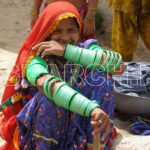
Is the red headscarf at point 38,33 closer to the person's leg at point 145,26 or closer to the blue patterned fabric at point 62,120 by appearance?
the blue patterned fabric at point 62,120

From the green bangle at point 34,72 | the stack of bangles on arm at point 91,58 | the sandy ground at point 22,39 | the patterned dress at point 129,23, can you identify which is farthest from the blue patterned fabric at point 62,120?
the patterned dress at point 129,23

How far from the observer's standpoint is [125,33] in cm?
352

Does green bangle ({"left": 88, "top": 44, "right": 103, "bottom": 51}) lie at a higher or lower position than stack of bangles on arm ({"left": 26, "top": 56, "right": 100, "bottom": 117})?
higher

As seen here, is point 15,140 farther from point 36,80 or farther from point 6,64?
point 6,64

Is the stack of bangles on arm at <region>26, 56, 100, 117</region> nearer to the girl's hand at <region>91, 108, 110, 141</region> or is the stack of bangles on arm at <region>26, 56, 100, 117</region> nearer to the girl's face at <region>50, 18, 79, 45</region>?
the girl's hand at <region>91, 108, 110, 141</region>

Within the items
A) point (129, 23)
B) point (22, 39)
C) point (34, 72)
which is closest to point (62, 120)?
point (34, 72)

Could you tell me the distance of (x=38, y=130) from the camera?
192 cm

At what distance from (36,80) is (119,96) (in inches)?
45.2

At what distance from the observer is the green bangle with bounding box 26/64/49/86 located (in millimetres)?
1733

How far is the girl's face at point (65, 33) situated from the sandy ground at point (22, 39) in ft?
2.82

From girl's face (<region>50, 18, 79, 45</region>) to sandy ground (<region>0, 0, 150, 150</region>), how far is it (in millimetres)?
859

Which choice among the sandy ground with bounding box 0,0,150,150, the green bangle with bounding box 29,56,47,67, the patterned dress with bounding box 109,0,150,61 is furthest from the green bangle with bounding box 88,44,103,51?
the patterned dress with bounding box 109,0,150,61

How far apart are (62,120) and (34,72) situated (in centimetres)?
40

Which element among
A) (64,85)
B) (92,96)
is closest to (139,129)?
(92,96)
